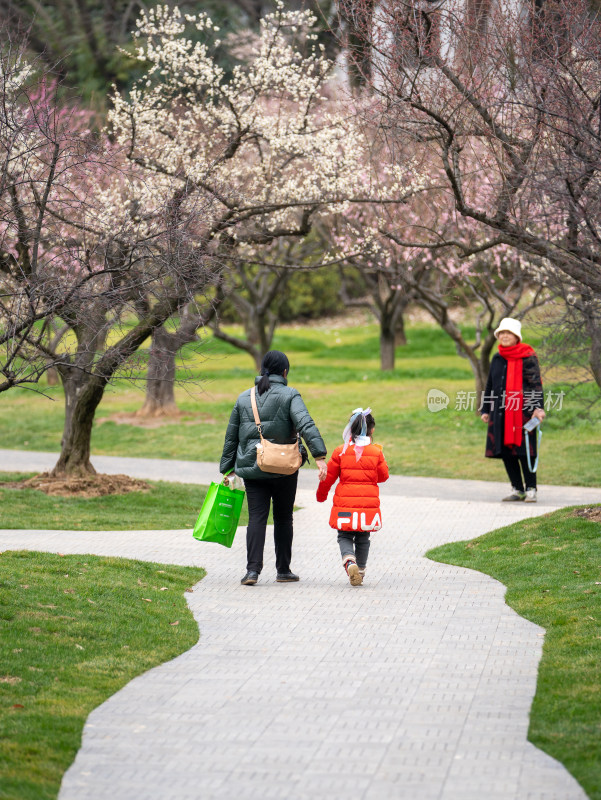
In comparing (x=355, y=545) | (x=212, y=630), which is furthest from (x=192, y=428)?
(x=212, y=630)

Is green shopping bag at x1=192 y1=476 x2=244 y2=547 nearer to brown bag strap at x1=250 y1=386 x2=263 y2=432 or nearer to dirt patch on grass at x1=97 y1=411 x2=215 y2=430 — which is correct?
brown bag strap at x1=250 y1=386 x2=263 y2=432

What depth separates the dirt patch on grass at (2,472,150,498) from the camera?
13.8m

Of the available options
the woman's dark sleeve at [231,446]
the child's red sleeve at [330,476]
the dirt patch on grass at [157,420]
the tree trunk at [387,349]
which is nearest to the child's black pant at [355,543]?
the child's red sleeve at [330,476]

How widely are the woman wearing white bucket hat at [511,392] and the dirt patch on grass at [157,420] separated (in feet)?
36.1

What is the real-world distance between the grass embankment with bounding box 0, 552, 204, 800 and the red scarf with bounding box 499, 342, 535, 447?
16.6ft

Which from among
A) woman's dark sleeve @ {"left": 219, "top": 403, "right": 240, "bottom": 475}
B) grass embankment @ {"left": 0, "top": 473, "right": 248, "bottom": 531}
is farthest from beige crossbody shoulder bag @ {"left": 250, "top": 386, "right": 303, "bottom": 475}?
grass embankment @ {"left": 0, "top": 473, "right": 248, "bottom": 531}

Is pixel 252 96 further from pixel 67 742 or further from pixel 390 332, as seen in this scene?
pixel 390 332

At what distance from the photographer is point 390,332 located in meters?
31.4

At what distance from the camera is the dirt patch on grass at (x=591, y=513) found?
10328 millimetres

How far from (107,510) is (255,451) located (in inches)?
209

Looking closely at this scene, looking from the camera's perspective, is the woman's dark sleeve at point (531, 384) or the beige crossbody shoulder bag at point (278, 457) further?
the woman's dark sleeve at point (531, 384)

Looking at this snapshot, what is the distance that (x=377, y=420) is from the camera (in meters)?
22.7

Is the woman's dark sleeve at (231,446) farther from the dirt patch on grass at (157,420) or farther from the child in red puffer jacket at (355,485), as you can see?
the dirt patch on grass at (157,420)

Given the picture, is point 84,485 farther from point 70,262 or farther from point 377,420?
point 377,420
